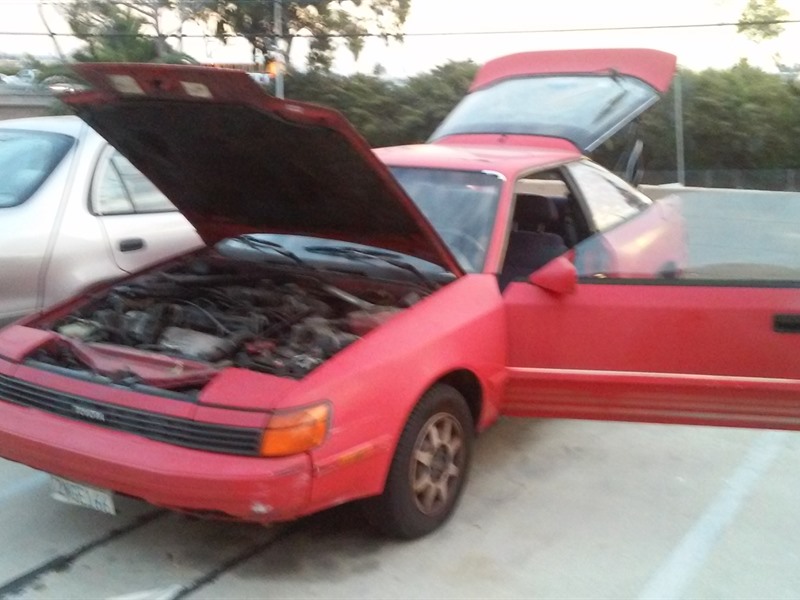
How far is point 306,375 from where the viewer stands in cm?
322

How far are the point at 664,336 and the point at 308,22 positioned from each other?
67.1 ft

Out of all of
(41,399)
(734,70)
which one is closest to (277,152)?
(41,399)

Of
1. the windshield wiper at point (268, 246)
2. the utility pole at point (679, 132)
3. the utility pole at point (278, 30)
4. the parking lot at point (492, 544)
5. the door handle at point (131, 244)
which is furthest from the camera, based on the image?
the utility pole at point (278, 30)

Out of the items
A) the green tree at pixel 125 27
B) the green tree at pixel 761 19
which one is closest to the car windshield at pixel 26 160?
the green tree at pixel 761 19

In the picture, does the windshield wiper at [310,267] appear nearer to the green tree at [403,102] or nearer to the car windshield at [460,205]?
the car windshield at [460,205]

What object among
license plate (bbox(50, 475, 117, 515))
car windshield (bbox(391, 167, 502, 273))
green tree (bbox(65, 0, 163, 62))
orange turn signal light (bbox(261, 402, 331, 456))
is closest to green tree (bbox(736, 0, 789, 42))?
car windshield (bbox(391, 167, 502, 273))

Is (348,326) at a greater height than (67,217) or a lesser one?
lesser

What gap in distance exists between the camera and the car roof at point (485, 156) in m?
4.62

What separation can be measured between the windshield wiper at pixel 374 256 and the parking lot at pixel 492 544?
3.47 ft

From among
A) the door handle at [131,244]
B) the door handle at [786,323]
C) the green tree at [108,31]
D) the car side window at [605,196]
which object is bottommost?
the door handle at [131,244]

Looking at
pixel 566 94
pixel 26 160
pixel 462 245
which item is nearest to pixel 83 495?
pixel 462 245

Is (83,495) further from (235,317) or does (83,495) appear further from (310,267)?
(310,267)

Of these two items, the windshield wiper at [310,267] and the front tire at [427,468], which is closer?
the front tire at [427,468]

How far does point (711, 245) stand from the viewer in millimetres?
4160
